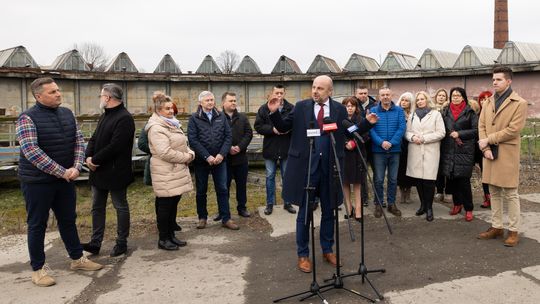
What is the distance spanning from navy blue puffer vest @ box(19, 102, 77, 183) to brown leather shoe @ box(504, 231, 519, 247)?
16.0 ft

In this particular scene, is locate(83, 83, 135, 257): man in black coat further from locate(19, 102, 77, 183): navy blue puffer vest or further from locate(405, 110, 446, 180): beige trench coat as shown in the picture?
locate(405, 110, 446, 180): beige trench coat

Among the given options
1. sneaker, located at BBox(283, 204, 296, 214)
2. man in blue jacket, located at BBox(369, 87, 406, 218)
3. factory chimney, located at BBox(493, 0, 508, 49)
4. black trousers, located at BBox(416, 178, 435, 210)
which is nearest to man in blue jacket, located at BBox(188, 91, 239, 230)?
sneaker, located at BBox(283, 204, 296, 214)

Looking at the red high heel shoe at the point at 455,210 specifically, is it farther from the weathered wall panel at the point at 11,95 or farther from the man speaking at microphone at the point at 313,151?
the weathered wall panel at the point at 11,95

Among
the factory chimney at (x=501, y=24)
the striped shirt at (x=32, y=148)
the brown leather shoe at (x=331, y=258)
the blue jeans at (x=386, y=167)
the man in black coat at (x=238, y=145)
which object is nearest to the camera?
the striped shirt at (x=32, y=148)

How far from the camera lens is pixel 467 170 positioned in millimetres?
6016

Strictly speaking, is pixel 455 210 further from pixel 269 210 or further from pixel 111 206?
pixel 111 206

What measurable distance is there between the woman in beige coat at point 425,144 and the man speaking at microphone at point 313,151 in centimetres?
228

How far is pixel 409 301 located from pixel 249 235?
256cm

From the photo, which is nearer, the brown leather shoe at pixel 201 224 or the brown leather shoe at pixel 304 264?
the brown leather shoe at pixel 304 264

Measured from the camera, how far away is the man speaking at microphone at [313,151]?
4188 millimetres

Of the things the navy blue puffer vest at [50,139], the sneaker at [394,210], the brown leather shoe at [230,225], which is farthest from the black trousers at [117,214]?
the sneaker at [394,210]

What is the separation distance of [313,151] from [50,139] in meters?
2.53

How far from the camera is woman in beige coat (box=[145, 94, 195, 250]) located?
5012 millimetres

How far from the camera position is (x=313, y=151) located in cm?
421
